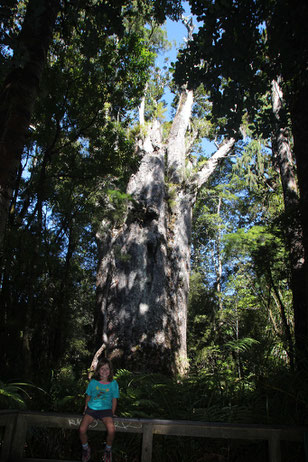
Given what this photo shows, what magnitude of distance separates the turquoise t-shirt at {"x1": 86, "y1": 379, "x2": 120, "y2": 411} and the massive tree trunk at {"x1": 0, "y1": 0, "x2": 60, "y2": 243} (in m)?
1.74

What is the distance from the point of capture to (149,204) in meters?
9.66

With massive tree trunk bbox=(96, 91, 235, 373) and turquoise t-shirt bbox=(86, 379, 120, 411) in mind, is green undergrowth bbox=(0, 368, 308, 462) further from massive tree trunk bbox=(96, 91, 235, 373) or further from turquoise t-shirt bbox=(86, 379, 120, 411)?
massive tree trunk bbox=(96, 91, 235, 373)

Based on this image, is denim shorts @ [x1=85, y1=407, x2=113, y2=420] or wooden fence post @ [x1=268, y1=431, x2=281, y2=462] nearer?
wooden fence post @ [x1=268, y1=431, x2=281, y2=462]

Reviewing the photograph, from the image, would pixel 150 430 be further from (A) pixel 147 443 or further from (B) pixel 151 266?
(B) pixel 151 266

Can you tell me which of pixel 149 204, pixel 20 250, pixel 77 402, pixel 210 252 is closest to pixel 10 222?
pixel 20 250

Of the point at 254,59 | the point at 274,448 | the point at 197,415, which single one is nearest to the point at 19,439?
the point at 197,415

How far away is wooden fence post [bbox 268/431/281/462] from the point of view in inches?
98.7

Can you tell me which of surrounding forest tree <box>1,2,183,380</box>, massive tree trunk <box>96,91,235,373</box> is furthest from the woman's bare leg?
massive tree trunk <box>96,91,235,373</box>

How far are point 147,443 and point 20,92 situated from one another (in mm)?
3382

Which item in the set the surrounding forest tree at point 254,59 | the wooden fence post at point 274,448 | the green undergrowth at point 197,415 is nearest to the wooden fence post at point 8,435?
the green undergrowth at point 197,415

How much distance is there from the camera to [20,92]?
281 centimetres

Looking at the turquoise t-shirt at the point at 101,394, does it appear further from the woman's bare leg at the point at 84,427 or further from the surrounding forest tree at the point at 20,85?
the surrounding forest tree at the point at 20,85

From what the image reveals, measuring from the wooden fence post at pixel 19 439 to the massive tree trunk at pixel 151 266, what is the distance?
15.4ft

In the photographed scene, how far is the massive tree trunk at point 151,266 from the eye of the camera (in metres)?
7.62
